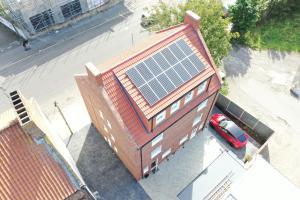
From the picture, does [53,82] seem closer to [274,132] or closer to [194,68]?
[194,68]

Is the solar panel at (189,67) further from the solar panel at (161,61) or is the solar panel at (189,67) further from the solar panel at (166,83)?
the solar panel at (166,83)

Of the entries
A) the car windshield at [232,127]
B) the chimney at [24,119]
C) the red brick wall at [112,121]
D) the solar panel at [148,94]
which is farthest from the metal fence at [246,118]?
the chimney at [24,119]

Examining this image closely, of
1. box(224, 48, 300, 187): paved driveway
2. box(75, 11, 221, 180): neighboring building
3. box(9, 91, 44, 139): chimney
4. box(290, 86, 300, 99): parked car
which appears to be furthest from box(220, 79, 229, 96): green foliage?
box(9, 91, 44, 139): chimney

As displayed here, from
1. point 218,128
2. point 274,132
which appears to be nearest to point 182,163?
point 218,128

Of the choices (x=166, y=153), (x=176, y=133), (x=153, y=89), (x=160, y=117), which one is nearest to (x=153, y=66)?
(x=153, y=89)

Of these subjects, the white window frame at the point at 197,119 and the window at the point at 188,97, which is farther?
the white window frame at the point at 197,119
